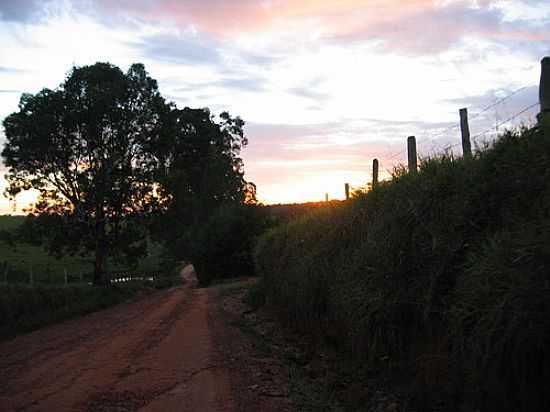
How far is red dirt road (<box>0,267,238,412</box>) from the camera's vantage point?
28.3 ft

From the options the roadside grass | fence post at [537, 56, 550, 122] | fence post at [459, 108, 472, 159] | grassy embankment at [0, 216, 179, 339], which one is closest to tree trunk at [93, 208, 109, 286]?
grassy embankment at [0, 216, 179, 339]

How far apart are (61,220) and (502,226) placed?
3527 centimetres

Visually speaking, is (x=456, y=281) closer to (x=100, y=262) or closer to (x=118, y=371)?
(x=118, y=371)

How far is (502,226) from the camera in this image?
606 cm

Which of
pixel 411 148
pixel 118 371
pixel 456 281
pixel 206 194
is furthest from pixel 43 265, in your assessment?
pixel 456 281

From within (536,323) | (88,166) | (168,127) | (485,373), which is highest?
(168,127)

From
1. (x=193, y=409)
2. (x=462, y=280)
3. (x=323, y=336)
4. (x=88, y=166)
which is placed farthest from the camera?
(x=88, y=166)

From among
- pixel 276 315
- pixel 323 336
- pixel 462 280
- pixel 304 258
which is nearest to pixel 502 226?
pixel 462 280

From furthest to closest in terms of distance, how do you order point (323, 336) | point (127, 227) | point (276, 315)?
1. point (127, 227)
2. point (276, 315)
3. point (323, 336)

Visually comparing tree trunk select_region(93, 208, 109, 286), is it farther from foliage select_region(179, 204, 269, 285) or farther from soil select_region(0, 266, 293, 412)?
soil select_region(0, 266, 293, 412)

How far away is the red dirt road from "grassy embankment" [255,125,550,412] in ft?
7.69

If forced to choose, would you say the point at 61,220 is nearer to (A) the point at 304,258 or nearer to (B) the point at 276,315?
(B) the point at 276,315

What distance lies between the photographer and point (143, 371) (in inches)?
432

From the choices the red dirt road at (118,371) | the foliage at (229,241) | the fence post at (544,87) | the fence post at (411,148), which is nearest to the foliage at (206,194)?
the foliage at (229,241)
